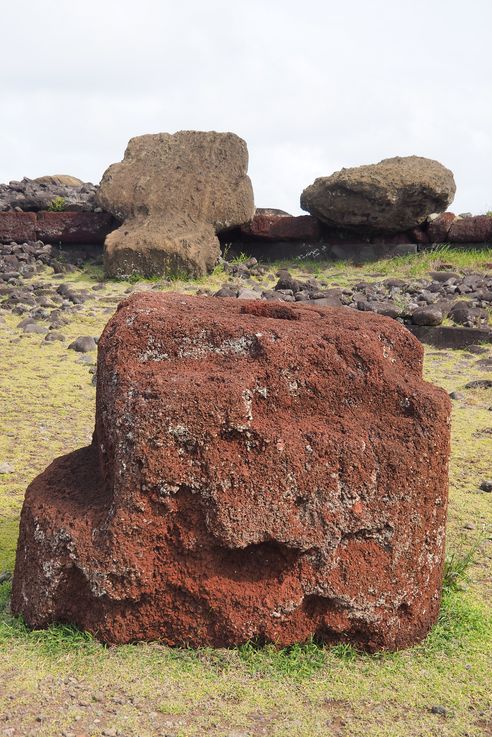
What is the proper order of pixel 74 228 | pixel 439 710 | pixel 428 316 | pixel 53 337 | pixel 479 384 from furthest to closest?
1. pixel 74 228
2. pixel 428 316
3. pixel 53 337
4. pixel 479 384
5. pixel 439 710

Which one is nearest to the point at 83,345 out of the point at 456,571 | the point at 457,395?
the point at 457,395

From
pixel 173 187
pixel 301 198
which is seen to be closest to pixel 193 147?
pixel 173 187

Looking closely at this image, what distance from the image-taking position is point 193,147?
41.2ft

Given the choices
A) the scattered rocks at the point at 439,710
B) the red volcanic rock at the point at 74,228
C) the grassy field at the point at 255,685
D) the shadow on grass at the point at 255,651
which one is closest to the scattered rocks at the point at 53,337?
the grassy field at the point at 255,685

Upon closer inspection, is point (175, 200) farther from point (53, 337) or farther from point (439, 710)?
point (439, 710)

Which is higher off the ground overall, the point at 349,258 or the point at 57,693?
the point at 349,258

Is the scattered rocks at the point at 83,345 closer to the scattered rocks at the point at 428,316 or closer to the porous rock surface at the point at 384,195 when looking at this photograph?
the scattered rocks at the point at 428,316

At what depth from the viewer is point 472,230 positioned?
41.0 ft

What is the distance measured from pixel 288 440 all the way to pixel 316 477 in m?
0.17

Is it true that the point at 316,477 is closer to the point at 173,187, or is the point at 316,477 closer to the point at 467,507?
the point at 467,507

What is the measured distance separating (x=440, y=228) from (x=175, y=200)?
3803mm

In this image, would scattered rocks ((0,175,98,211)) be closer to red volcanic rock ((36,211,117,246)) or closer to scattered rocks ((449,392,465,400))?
red volcanic rock ((36,211,117,246))

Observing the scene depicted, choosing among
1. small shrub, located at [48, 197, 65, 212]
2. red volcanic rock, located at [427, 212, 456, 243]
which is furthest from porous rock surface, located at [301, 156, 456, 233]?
small shrub, located at [48, 197, 65, 212]

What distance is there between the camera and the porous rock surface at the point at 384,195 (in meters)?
12.0
